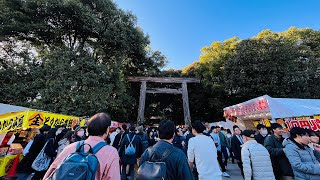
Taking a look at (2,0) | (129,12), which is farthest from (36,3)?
(129,12)

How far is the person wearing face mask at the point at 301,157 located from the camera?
251cm

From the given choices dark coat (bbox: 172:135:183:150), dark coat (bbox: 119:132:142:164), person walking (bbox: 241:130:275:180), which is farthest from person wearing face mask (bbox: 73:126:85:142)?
person walking (bbox: 241:130:275:180)

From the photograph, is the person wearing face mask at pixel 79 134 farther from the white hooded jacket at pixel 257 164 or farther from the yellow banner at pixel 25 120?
the white hooded jacket at pixel 257 164

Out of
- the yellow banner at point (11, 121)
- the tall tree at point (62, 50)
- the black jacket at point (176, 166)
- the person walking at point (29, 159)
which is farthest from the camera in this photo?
the tall tree at point (62, 50)

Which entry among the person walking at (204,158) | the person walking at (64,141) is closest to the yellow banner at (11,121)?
the person walking at (64,141)

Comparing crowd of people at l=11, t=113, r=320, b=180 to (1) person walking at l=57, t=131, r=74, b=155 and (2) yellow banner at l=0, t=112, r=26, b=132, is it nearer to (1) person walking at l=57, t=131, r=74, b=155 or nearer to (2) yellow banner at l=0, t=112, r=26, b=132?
(1) person walking at l=57, t=131, r=74, b=155

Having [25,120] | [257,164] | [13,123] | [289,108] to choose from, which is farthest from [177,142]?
[289,108]

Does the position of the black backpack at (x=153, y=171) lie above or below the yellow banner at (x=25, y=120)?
below

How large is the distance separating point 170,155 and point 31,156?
3.68m

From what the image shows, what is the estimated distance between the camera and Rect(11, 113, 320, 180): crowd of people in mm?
1507

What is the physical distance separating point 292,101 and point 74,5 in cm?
1327

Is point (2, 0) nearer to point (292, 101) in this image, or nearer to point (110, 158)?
point (110, 158)

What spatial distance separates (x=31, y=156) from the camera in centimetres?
404

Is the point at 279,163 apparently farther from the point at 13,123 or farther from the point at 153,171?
the point at 13,123
